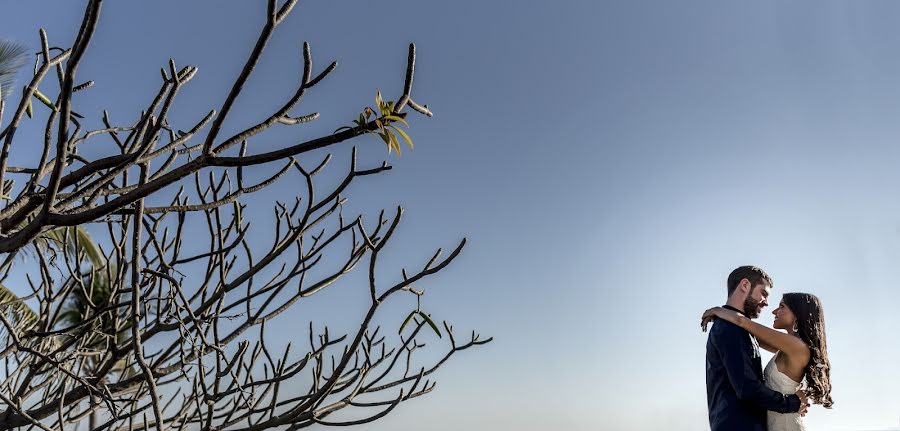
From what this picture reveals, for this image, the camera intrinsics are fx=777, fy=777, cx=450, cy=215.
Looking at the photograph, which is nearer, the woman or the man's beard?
the woman

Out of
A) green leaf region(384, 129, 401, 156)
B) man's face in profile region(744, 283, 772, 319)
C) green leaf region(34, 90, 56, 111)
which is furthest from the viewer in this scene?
man's face in profile region(744, 283, 772, 319)

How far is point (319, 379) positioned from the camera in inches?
83.8

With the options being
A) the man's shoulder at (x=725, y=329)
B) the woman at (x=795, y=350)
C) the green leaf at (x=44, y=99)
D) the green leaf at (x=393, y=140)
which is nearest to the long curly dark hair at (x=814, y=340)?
the woman at (x=795, y=350)

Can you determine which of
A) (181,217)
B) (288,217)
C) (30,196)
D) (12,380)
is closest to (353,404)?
(288,217)

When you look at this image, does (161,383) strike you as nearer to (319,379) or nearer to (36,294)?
(36,294)

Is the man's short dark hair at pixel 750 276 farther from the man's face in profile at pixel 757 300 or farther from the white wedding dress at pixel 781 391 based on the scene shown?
the white wedding dress at pixel 781 391

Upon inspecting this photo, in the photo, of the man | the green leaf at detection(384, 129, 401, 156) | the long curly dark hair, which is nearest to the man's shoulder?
the man

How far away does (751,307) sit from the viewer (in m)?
3.47

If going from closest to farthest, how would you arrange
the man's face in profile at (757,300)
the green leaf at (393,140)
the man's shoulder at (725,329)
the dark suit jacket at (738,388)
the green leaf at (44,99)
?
the green leaf at (393,140), the green leaf at (44,99), the dark suit jacket at (738,388), the man's shoulder at (725,329), the man's face in profile at (757,300)

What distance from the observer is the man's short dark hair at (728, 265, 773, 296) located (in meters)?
3.47

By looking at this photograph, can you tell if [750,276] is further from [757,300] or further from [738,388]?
[738,388]

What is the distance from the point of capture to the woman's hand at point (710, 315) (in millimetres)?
3417

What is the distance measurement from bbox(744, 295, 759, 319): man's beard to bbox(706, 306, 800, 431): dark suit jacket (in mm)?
173

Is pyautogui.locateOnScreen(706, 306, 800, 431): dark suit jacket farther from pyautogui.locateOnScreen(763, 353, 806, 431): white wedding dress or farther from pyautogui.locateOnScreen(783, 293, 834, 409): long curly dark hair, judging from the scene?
pyautogui.locateOnScreen(783, 293, 834, 409): long curly dark hair
